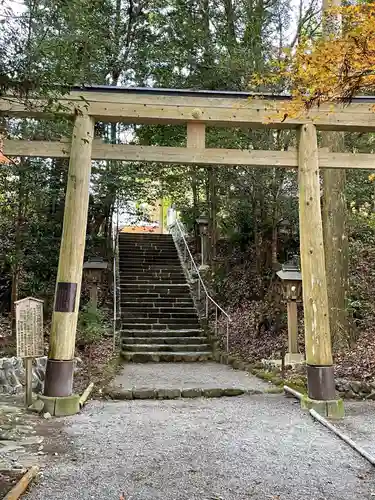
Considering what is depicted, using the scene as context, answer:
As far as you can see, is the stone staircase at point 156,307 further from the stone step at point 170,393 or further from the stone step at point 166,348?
the stone step at point 170,393

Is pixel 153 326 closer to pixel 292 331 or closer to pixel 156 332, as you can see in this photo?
pixel 156 332

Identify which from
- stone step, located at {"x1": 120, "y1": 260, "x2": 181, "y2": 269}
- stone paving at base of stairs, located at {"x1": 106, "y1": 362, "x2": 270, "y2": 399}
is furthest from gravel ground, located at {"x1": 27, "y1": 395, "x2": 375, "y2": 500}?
stone step, located at {"x1": 120, "y1": 260, "x2": 181, "y2": 269}

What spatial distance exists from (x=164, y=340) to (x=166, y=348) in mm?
326

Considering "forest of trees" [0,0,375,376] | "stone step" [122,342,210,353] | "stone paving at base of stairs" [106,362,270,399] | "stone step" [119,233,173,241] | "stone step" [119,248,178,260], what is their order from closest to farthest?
"stone paving at base of stairs" [106,362,270,399] → "forest of trees" [0,0,375,376] → "stone step" [122,342,210,353] → "stone step" [119,248,178,260] → "stone step" [119,233,173,241]

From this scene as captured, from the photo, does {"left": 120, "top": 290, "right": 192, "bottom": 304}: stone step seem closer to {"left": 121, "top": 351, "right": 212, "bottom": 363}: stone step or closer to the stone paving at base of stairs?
{"left": 121, "top": 351, "right": 212, "bottom": 363}: stone step

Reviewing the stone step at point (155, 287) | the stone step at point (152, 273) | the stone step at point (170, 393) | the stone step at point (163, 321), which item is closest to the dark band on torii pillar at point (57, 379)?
the stone step at point (170, 393)

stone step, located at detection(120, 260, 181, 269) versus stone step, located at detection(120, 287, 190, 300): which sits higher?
stone step, located at detection(120, 260, 181, 269)

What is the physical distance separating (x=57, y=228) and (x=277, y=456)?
7284 mm

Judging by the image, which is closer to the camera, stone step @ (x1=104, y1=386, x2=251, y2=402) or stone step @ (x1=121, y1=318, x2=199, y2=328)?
stone step @ (x1=104, y1=386, x2=251, y2=402)

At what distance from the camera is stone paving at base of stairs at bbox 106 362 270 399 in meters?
6.57

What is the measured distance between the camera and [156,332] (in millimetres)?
10938

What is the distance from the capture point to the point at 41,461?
12.4 feet

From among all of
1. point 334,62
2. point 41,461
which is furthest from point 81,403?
point 334,62

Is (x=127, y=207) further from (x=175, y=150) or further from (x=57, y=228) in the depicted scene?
(x=175, y=150)
